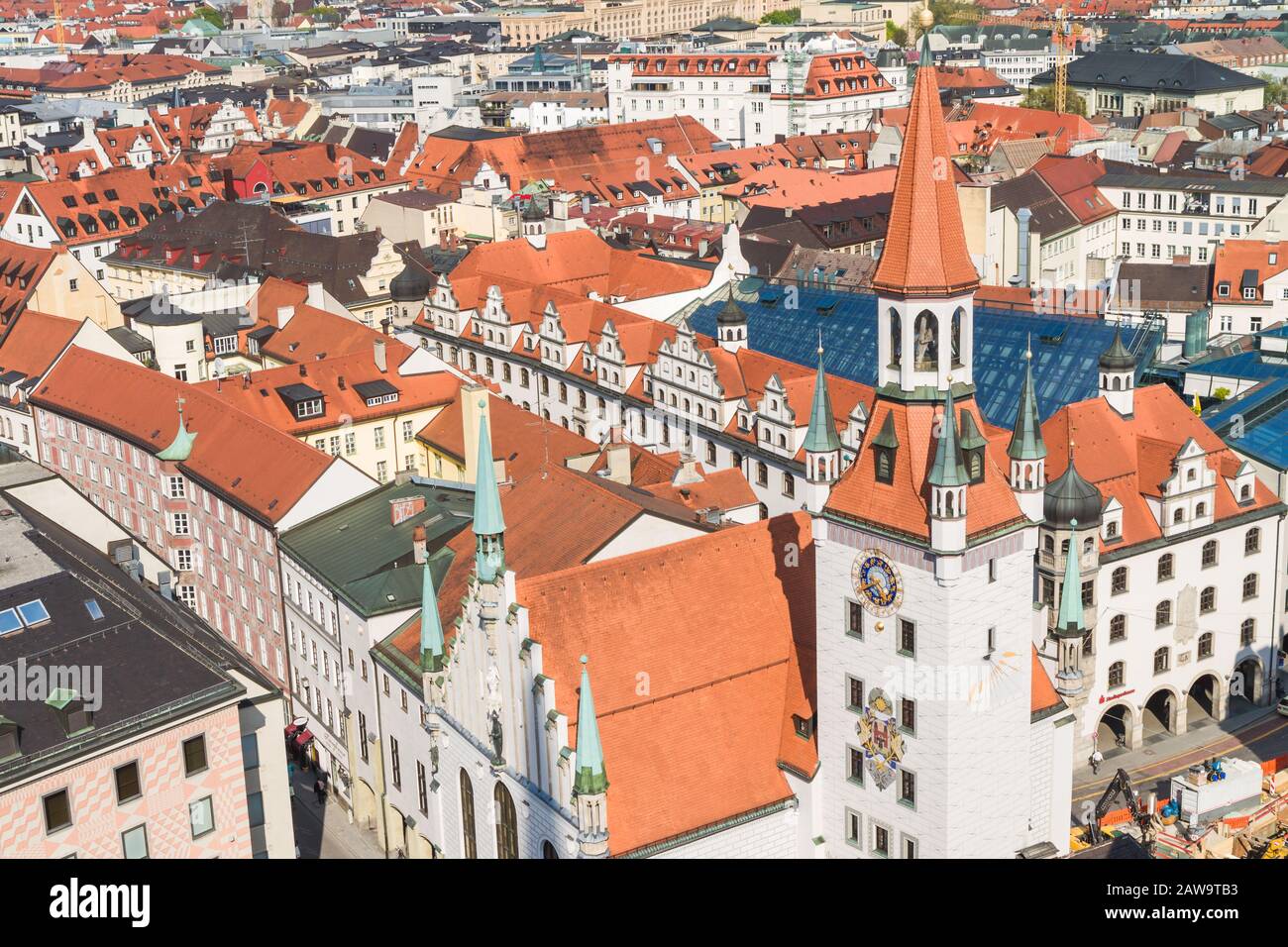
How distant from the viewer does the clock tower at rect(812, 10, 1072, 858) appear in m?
49.8

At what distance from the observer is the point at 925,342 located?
165 feet

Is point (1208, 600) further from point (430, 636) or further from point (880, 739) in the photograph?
point (430, 636)

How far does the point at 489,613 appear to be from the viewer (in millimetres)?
55188

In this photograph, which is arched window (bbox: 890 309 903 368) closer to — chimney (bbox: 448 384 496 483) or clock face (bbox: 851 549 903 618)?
clock face (bbox: 851 549 903 618)

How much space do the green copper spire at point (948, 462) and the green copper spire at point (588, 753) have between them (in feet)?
38.0

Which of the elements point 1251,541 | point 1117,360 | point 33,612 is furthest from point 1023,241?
point 33,612

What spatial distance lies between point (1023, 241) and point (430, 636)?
10262cm

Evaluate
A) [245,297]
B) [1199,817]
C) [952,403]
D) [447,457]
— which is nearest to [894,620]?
[952,403]

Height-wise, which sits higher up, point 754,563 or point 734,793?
point 754,563

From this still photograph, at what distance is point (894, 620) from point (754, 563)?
8304 millimetres

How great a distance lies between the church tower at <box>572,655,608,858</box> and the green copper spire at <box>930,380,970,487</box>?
1151 cm

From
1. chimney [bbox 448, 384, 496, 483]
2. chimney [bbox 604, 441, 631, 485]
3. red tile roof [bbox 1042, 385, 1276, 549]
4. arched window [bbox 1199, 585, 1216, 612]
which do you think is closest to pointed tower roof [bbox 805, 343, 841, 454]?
red tile roof [bbox 1042, 385, 1276, 549]

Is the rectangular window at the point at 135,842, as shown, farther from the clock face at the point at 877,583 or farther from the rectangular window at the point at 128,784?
the clock face at the point at 877,583

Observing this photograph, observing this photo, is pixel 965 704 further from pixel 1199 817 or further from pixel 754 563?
pixel 1199 817
